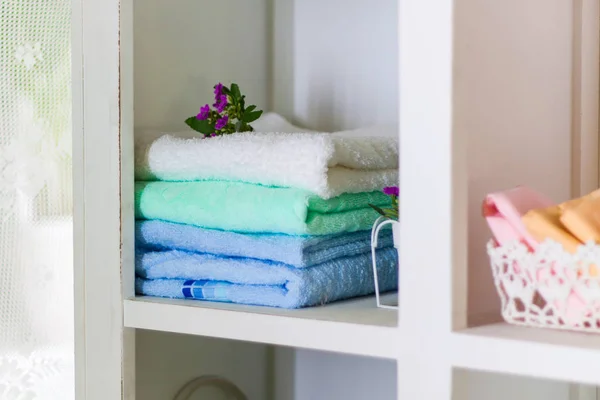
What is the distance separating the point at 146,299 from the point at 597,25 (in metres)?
0.64

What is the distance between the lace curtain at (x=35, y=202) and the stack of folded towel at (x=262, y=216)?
99 mm

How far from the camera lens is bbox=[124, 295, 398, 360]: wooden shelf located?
2.66ft

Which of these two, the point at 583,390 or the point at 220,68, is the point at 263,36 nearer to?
the point at 220,68

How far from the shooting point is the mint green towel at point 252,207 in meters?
0.94

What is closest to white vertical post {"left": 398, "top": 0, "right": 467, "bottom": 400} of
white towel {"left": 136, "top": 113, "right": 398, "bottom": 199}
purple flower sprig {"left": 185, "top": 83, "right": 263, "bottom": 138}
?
white towel {"left": 136, "top": 113, "right": 398, "bottom": 199}

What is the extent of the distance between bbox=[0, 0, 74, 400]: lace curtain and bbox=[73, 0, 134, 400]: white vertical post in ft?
0.06

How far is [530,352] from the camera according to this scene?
2.31 feet

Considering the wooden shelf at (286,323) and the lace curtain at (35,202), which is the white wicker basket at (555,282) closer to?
the wooden shelf at (286,323)

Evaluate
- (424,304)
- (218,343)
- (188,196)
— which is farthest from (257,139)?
(218,343)

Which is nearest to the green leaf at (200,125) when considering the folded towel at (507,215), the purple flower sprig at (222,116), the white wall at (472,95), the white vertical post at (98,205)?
the purple flower sprig at (222,116)

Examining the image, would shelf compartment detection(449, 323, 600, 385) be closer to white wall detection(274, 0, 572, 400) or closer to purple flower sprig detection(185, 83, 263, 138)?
white wall detection(274, 0, 572, 400)

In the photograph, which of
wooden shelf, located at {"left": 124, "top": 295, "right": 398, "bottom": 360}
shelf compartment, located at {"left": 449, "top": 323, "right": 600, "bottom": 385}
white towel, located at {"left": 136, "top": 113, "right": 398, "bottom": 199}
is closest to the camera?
shelf compartment, located at {"left": 449, "top": 323, "right": 600, "bottom": 385}

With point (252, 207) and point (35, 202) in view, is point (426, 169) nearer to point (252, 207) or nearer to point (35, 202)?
point (252, 207)

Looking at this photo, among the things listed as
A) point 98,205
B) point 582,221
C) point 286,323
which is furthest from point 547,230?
point 98,205
